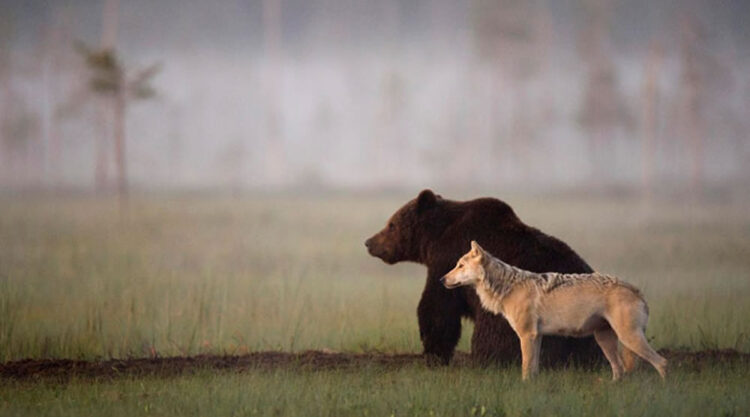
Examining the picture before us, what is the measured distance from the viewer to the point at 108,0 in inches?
1174

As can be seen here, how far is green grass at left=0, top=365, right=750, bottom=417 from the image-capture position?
271 inches

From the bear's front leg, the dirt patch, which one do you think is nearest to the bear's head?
the bear's front leg

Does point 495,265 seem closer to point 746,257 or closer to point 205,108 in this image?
point 746,257

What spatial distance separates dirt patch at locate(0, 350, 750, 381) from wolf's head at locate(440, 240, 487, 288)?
1328mm

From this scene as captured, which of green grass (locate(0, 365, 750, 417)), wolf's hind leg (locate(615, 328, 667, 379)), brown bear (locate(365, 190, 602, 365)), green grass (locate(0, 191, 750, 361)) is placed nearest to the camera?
green grass (locate(0, 365, 750, 417))

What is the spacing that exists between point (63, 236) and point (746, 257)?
13.8 metres

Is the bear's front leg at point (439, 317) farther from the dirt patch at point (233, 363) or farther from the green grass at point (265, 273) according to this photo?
the green grass at point (265, 273)

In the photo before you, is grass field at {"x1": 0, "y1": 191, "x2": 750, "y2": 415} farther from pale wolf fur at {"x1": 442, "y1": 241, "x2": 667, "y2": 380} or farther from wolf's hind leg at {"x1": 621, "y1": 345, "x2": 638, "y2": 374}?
pale wolf fur at {"x1": 442, "y1": 241, "x2": 667, "y2": 380}

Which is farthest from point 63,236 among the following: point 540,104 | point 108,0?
point 540,104

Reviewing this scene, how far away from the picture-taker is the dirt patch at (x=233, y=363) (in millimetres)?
8625

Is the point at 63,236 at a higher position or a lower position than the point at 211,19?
lower

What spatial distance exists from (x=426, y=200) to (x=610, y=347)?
7.09 ft

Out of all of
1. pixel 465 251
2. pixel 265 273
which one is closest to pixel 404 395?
pixel 465 251

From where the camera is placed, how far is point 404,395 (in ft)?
23.6
